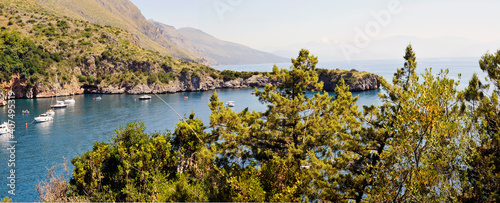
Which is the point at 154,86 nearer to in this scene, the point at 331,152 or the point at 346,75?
the point at 346,75

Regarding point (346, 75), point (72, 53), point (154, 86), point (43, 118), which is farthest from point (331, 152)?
point (72, 53)

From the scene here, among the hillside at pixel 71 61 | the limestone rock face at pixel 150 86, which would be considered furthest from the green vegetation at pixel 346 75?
the hillside at pixel 71 61

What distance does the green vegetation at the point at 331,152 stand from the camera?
12273mm

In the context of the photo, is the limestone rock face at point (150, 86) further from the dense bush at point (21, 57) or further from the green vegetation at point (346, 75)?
the dense bush at point (21, 57)

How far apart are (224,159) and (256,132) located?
11.3 feet

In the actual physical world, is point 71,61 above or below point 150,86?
above

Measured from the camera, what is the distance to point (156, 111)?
83.5 m

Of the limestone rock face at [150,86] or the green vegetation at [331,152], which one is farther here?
the limestone rock face at [150,86]

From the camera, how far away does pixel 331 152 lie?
792 inches

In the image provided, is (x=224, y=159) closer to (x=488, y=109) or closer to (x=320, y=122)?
(x=320, y=122)

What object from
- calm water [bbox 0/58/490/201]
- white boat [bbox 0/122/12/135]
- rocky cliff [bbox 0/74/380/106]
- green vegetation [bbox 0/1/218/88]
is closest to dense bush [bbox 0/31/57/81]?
green vegetation [bbox 0/1/218/88]

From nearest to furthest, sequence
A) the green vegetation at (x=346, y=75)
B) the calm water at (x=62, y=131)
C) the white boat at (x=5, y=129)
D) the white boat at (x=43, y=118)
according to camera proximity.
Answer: the calm water at (x=62, y=131) < the white boat at (x=5, y=129) < the white boat at (x=43, y=118) < the green vegetation at (x=346, y=75)

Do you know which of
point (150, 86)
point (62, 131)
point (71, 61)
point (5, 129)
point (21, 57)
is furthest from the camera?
point (150, 86)

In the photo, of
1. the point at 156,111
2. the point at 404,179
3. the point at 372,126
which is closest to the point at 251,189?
the point at 404,179
